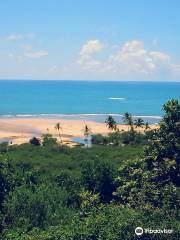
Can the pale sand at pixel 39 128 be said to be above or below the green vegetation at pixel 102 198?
above

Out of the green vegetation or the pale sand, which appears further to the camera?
the pale sand

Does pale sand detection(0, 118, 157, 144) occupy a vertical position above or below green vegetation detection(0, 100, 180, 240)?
above

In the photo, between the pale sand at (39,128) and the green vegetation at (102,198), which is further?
the pale sand at (39,128)

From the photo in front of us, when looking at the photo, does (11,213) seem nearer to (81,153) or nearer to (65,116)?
(81,153)

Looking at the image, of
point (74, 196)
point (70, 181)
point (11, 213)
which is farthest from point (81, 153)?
point (11, 213)

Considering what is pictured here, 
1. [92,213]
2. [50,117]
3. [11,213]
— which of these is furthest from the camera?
[50,117]
